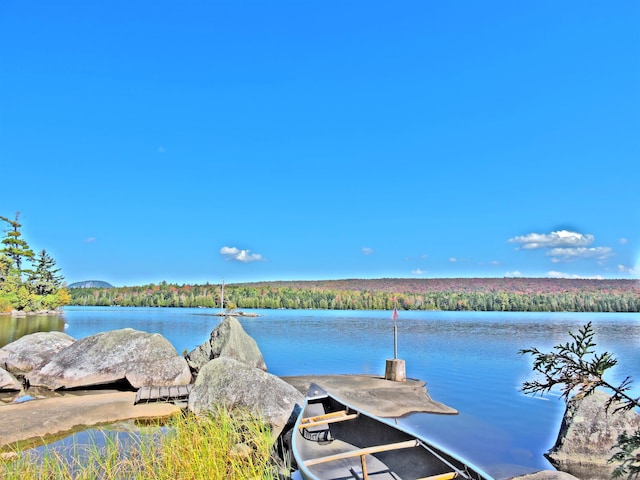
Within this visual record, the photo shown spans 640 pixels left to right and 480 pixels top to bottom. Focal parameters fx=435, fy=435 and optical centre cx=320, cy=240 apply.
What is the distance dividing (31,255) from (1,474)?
199ft

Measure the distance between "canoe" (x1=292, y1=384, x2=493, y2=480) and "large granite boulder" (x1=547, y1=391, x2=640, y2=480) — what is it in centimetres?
384

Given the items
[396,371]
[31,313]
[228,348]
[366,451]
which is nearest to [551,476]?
[366,451]

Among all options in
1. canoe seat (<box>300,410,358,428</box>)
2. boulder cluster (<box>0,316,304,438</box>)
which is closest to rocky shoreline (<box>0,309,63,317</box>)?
boulder cluster (<box>0,316,304,438</box>)

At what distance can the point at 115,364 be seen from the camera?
44.8ft

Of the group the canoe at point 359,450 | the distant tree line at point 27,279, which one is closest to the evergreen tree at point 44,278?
the distant tree line at point 27,279

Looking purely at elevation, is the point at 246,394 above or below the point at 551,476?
above

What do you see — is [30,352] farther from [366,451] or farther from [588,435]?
[588,435]

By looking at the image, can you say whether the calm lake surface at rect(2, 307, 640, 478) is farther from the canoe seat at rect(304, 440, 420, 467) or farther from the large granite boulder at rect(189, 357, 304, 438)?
the large granite boulder at rect(189, 357, 304, 438)

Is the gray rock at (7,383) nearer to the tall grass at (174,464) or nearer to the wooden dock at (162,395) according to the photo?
the wooden dock at (162,395)

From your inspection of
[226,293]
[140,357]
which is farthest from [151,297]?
[140,357]

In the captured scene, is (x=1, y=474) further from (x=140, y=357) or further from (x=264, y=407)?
(x=140, y=357)

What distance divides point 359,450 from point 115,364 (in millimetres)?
11015

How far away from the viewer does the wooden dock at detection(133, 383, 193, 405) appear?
37.5ft

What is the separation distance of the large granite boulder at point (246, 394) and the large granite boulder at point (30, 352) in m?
8.66
